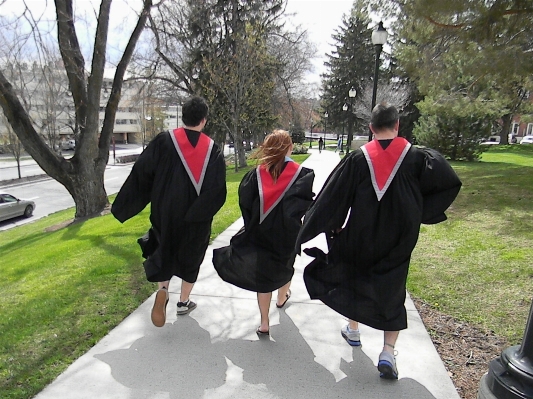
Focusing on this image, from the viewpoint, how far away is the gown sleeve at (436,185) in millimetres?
2734

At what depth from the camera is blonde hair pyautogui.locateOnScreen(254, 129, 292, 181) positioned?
10.3ft

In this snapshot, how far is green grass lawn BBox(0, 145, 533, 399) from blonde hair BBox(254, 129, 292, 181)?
188 centimetres

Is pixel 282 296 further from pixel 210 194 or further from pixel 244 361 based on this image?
pixel 210 194

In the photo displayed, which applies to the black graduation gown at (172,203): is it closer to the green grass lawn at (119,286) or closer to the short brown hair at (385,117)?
the green grass lawn at (119,286)

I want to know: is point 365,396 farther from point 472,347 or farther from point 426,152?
point 426,152

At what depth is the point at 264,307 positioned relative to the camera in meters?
3.26

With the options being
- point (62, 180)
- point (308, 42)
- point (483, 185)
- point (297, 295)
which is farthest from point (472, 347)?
point (308, 42)

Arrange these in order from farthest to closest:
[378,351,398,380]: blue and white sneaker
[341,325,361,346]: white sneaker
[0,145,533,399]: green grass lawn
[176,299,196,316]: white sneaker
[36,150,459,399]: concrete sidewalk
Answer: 1. [176,299,196,316]: white sneaker
2. [341,325,361,346]: white sneaker
3. [0,145,533,399]: green grass lawn
4. [378,351,398,380]: blue and white sneaker
5. [36,150,459,399]: concrete sidewalk

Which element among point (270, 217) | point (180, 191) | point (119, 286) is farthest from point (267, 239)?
point (119, 286)

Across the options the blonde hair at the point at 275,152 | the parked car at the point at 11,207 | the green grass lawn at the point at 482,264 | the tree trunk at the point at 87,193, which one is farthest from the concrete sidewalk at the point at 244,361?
the parked car at the point at 11,207

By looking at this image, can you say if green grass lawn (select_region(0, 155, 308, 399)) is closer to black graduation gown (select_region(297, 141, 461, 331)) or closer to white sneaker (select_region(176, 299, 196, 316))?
white sneaker (select_region(176, 299, 196, 316))

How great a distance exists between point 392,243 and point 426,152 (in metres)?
0.68

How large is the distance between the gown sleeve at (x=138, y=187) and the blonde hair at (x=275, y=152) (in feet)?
3.19

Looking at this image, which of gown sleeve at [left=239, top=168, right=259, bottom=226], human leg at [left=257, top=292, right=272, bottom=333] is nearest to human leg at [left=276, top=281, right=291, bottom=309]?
human leg at [left=257, top=292, right=272, bottom=333]
